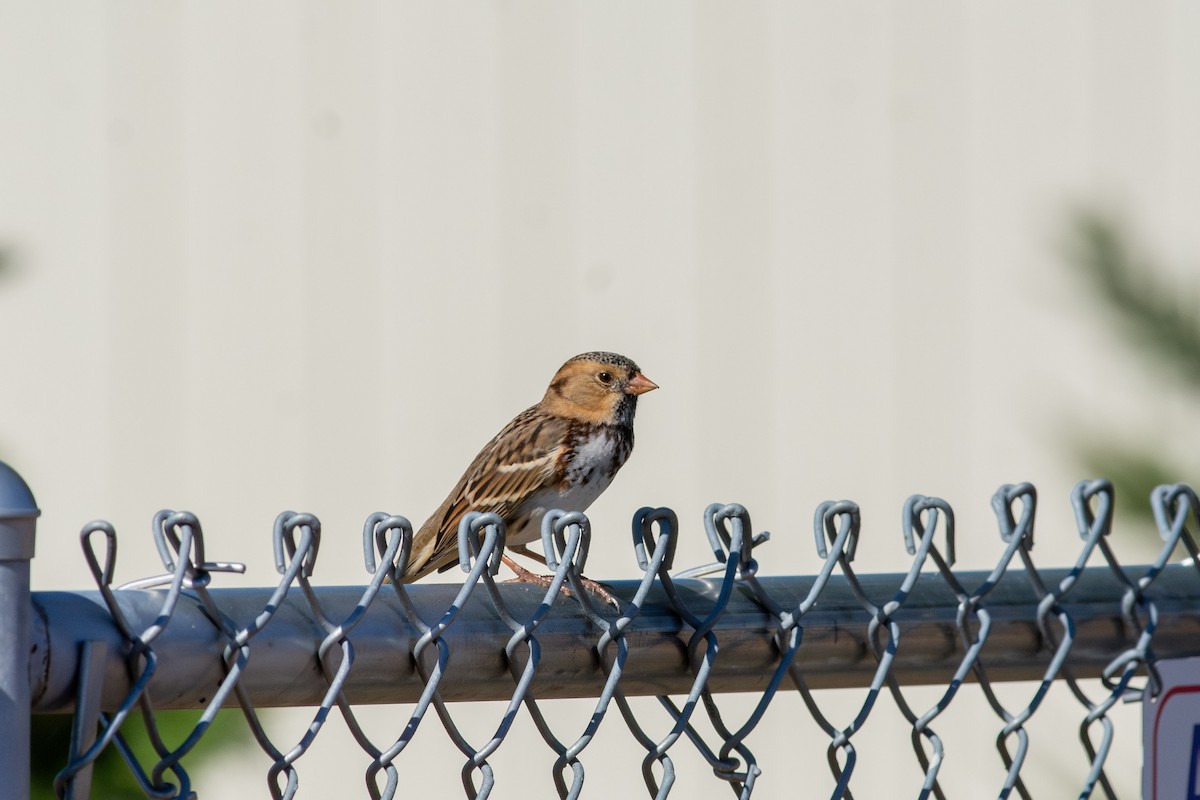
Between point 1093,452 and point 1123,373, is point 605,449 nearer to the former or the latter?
point 1093,452

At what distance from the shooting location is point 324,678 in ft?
4.39

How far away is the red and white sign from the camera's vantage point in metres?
1.72

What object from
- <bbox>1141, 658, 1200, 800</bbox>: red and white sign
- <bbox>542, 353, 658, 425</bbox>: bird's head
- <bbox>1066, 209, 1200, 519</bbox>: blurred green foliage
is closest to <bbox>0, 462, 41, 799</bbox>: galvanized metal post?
<bbox>1141, 658, 1200, 800</bbox>: red and white sign

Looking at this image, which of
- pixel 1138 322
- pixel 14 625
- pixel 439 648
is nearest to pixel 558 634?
pixel 439 648

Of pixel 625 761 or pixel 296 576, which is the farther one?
pixel 625 761

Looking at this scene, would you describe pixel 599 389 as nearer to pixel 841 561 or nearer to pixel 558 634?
pixel 841 561

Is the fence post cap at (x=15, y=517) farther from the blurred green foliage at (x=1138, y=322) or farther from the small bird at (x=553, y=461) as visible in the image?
the blurred green foliage at (x=1138, y=322)

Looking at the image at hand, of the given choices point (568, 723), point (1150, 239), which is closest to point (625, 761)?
point (568, 723)

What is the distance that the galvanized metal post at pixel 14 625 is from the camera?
110cm

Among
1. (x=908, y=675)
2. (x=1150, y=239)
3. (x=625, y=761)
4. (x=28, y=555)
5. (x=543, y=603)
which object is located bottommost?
(x=625, y=761)

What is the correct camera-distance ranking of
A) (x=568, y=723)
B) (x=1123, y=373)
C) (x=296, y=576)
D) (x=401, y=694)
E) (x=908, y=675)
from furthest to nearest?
(x=1123, y=373) < (x=568, y=723) < (x=908, y=675) < (x=401, y=694) < (x=296, y=576)

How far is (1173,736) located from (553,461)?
1.64 metres

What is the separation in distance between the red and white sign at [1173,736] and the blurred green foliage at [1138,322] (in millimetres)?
2632

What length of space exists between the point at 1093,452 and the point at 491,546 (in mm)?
3656
